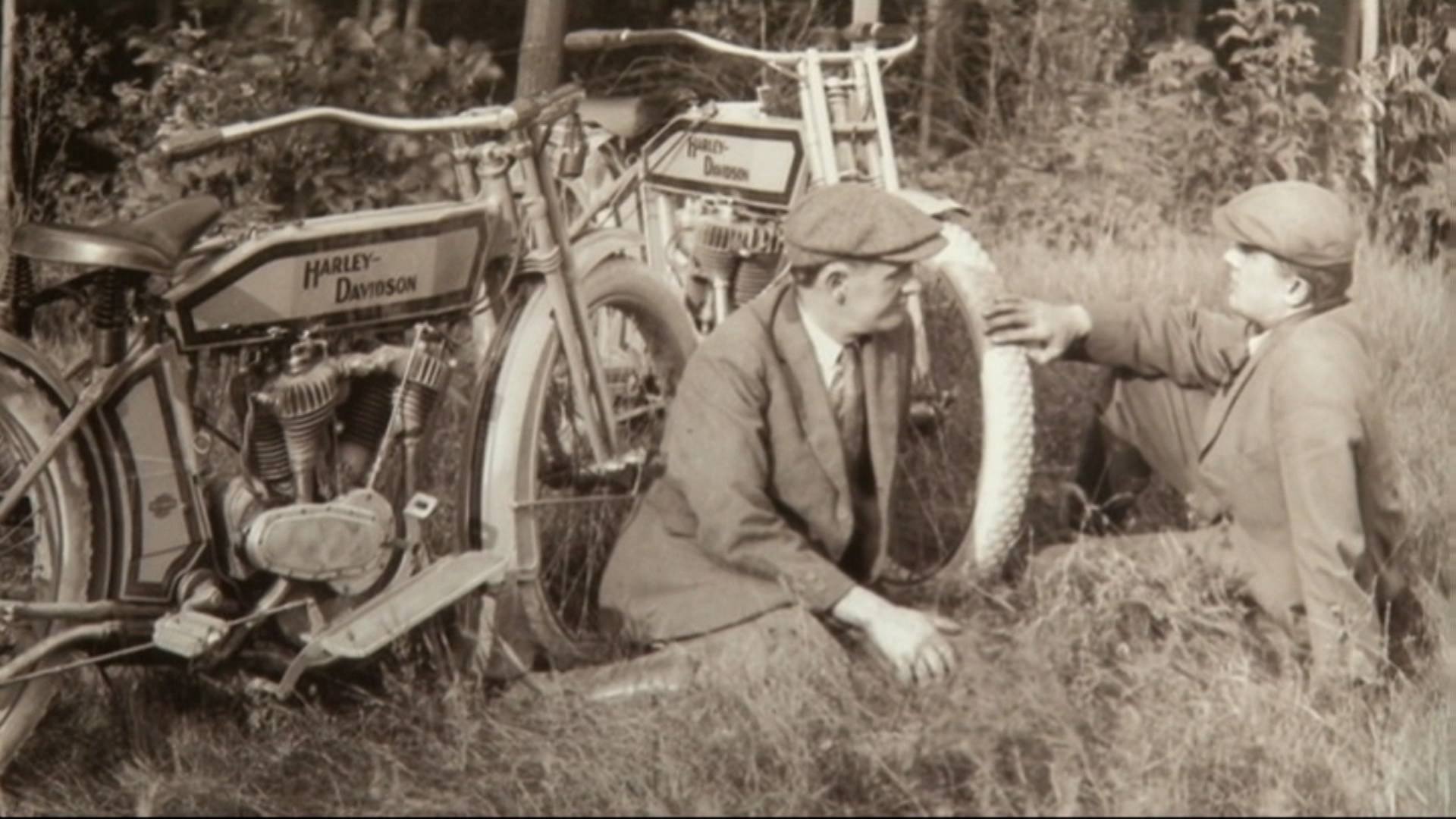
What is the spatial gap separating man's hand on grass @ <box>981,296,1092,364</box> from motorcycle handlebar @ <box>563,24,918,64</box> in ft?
2.20

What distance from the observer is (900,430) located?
12.8 ft

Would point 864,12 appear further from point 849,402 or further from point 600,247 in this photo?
point 849,402

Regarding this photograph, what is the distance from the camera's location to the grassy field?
314 centimetres

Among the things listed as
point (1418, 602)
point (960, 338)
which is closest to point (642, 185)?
point (960, 338)

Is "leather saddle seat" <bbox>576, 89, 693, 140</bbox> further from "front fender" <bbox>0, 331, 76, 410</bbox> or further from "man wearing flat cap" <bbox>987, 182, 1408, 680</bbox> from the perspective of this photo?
"front fender" <bbox>0, 331, 76, 410</bbox>

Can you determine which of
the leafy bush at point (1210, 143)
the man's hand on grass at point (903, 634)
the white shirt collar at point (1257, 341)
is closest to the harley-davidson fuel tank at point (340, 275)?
the man's hand on grass at point (903, 634)

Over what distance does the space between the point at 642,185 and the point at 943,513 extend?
1.02m

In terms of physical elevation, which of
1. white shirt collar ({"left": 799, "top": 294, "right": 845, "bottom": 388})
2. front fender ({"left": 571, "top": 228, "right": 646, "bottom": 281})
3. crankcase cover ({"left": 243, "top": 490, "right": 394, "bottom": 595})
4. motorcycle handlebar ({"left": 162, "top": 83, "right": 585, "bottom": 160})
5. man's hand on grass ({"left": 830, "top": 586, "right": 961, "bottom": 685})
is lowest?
man's hand on grass ({"left": 830, "top": 586, "right": 961, "bottom": 685})

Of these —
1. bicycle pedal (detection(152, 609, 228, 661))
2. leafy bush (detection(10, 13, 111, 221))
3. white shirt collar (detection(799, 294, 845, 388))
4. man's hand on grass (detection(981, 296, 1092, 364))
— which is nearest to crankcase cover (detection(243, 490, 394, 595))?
bicycle pedal (detection(152, 609, 228, 661))

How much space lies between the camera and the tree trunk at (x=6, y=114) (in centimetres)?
387

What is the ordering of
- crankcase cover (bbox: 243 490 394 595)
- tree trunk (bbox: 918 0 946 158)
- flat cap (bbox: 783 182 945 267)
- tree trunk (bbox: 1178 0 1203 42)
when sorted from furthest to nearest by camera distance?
tree trunk (bbox: 918 0 946 158)
tree trunk (bbox: 1178 0 1203 42)
flat cap (bbox: 783 182 945 267)
crankcase cover (bbox: 243 490 394 595)

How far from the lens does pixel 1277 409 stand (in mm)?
3609

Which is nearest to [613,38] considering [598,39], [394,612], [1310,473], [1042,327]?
[598,39]

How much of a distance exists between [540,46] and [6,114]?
3.40 ft
